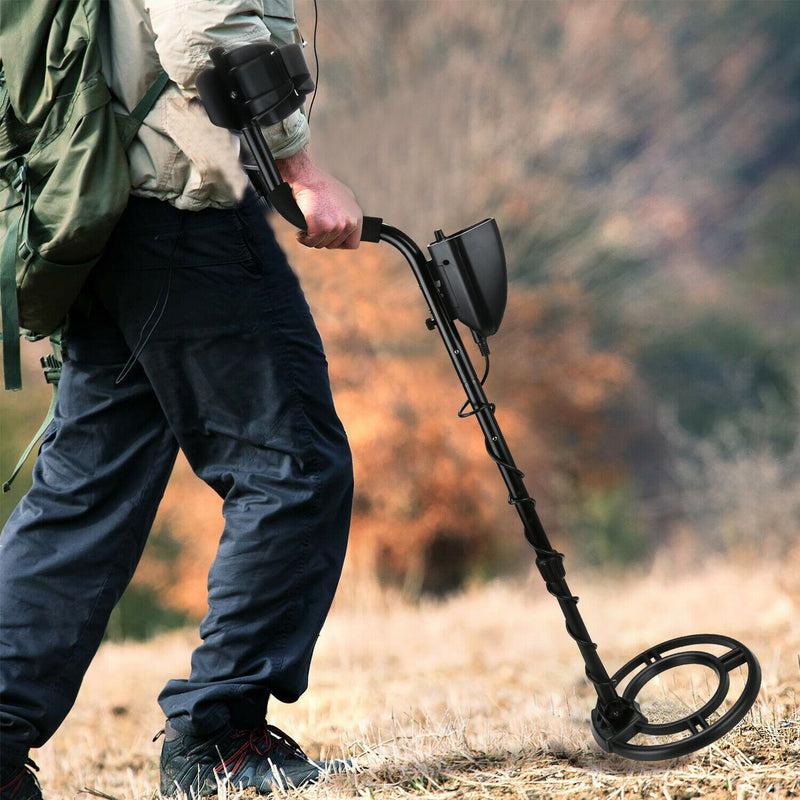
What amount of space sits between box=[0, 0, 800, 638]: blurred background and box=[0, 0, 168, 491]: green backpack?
156 inches

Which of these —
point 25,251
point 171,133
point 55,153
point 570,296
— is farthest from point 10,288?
point 570,296

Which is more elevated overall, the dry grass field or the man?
the man

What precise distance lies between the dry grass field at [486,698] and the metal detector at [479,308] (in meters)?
0.07

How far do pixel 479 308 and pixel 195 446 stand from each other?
478 mm

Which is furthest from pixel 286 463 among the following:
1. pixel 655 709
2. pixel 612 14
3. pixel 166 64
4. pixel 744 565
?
pixel 612 14

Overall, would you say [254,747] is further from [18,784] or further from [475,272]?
[475,272]

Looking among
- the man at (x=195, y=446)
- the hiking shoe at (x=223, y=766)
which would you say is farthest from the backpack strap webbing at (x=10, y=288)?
the hiking shoe at (x=223, y=766)

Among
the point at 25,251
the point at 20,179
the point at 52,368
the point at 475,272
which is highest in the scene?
the point at 20,179

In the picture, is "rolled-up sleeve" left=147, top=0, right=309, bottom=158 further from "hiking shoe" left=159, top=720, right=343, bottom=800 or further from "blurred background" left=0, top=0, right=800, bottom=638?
"blurred background" left=0, top=0, right=800, bottom=638

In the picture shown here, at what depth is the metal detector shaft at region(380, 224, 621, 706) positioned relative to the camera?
146 cm

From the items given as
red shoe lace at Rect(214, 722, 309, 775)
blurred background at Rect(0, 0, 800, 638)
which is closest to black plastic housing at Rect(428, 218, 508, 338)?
red shoe lace at Rect(214, 722, 309, 775)

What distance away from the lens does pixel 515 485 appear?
151 centimetres

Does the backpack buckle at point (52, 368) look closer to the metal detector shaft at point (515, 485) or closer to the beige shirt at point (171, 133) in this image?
the beige shirt at point (171, 133)

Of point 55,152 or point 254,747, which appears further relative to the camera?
point 254,747
